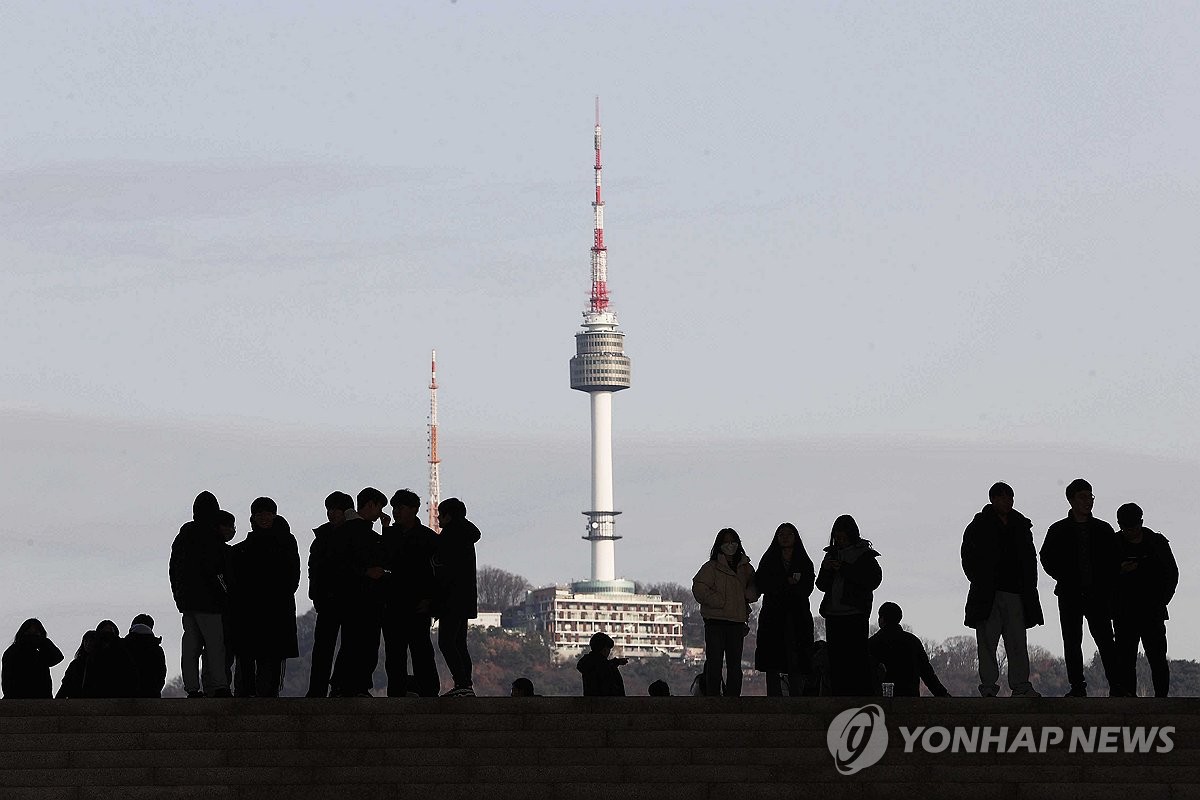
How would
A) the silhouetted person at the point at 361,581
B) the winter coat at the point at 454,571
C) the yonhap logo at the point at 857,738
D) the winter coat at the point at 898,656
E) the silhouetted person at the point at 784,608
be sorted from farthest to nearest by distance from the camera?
the silhouetted person at the point at 784,608
the winter coat at the point at 898,656
the winter coat at the point at 454,571
the silhouetted person at the point at 361,581
the yonhap logo at the point at 857,738

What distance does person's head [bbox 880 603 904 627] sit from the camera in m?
19.4

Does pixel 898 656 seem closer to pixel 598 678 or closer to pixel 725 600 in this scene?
pixel 725 600

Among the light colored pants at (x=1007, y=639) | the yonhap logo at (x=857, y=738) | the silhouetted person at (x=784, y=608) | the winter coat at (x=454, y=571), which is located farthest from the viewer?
the silhouetted person at (x=784, y=608)

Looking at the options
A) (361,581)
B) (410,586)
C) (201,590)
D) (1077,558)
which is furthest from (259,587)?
(1077,558)

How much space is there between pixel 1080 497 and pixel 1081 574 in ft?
2.07

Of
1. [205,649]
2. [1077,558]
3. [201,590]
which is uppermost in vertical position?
[1077,558]

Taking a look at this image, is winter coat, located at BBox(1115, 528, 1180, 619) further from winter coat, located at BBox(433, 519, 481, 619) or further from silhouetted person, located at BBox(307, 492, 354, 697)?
silhouetted person, located at BBox(307, 492, 354, 697)

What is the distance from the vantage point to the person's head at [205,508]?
61.2 ft

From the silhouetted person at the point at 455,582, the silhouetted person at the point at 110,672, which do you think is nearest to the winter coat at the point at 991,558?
the silhouetted person at the point at 455,582

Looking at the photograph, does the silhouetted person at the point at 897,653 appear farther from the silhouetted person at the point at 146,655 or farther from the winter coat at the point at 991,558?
the silhouetted person at the point at 146,655

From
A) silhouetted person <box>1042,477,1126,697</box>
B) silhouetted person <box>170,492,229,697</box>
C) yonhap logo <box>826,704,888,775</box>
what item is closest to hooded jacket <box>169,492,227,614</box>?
silhouetted person <box>170,492,229,697</box>

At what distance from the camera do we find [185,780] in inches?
666

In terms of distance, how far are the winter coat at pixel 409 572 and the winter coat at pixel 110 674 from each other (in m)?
2.29

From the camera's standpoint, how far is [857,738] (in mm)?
17531
